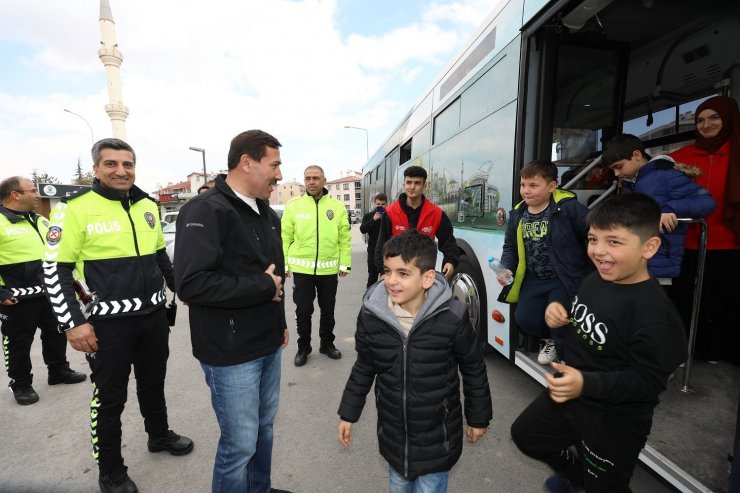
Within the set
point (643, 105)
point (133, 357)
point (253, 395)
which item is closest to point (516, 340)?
point (253, 395)

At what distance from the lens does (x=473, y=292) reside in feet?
13.3

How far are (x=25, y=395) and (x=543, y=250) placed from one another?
4.76 m

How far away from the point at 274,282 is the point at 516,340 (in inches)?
93.5

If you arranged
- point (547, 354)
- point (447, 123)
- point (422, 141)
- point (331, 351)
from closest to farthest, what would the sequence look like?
point (547, 354) → point (331, 351) → point (447, 123) → point (422, 141)

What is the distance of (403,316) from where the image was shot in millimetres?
1731

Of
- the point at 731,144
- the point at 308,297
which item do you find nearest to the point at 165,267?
the point at 308,297

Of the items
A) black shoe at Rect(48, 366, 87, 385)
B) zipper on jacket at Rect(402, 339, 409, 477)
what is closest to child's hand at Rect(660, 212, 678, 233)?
zipper on jacket at Rect(402, 339, 409, 477)

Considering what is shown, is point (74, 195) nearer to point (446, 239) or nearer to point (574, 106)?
point (446, 239)

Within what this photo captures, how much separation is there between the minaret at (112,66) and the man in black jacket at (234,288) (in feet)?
142

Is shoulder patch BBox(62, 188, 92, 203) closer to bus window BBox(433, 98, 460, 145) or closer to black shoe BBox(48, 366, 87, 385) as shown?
black shoe BBox(48, 366, 87, 385)

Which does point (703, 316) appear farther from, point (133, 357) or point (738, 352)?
point (133, 357)

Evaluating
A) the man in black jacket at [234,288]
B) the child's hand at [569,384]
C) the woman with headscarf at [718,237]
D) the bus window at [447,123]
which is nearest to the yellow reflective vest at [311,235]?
the bus window at [447,123]

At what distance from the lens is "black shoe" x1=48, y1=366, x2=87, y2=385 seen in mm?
3874

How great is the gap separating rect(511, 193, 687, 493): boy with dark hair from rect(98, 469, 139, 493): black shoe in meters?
2.50
